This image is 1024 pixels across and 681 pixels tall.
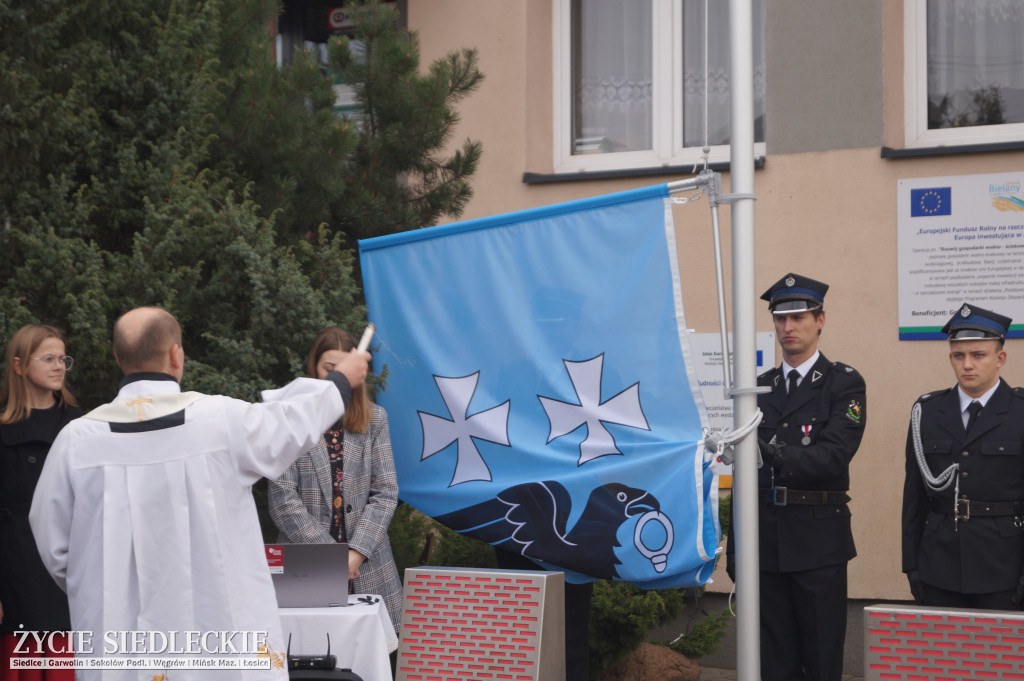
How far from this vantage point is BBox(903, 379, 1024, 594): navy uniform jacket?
4.25m

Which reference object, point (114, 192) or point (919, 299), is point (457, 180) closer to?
point (114, 192)

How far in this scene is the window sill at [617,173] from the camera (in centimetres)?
697

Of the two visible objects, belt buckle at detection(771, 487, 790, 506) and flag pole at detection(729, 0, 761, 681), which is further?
belt buckle at detection(771, 487, 790, 506)

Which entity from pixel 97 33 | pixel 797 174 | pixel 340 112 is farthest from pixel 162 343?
pixel 797 174

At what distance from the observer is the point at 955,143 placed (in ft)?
21.8

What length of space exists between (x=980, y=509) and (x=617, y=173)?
3.60 meters

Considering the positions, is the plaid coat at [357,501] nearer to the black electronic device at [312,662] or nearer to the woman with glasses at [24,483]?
the black electronic device at [312,662]

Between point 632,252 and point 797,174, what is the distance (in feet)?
9.73

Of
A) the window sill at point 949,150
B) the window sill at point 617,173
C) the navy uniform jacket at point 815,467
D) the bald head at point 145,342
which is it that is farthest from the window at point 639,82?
the bald head at point 145,342

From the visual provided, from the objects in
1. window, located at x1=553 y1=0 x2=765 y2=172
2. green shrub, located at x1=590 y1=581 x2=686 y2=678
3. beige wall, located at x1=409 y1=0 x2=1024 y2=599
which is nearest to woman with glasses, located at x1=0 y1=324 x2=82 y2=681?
green shrub, located at x1=590 y1=581 x2=686 y2=678

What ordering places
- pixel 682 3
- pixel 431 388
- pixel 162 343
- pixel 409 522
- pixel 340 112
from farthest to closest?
pixel 682 3 → pixel 340 112 → pixel 409 522 → pixel 431 388 → pixel 162 343

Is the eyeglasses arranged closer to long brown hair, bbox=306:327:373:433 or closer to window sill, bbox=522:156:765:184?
long brown hair, bbox=306:327:373:433

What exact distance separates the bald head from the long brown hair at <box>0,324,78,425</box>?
133 centimetres

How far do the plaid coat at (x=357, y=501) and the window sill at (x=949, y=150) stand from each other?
367cm
